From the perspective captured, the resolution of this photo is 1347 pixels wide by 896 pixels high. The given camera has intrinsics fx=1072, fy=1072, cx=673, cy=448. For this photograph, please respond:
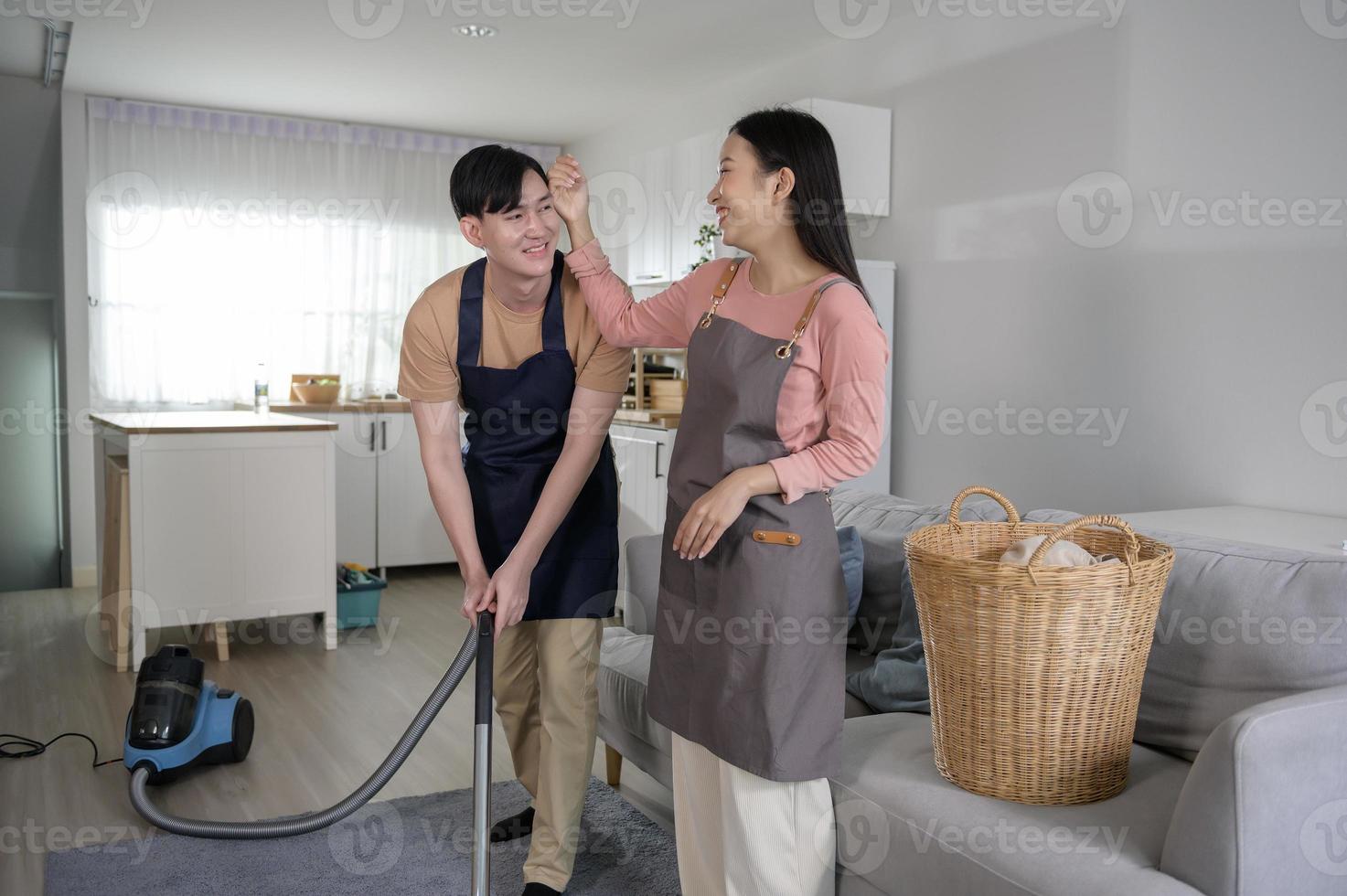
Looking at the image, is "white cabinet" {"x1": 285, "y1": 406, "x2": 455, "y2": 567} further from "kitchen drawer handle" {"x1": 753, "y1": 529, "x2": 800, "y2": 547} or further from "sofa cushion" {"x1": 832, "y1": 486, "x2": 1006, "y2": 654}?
"kitchen drawer handle" {"x1": 753, "y1": 529, "x2": 800, "y2": 547}

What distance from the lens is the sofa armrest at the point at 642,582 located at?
2646 mm

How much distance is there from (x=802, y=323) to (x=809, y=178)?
221 mm

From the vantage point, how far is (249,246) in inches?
234

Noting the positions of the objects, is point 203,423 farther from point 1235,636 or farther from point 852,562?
point 1235,636

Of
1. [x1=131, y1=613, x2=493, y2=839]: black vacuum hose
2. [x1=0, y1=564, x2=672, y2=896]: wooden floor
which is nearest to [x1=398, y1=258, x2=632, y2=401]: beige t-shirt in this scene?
[x1=131, y1=613, x2=493, y2=839]: black vacuum hose

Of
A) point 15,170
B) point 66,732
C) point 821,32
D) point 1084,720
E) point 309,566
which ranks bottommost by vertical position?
point 66,732

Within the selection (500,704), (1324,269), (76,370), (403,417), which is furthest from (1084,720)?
(76,370)

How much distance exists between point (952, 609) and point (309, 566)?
306cm

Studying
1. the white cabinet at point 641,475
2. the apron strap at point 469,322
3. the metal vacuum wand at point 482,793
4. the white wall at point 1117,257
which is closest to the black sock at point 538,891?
the metal vacuum wand at point 482,793

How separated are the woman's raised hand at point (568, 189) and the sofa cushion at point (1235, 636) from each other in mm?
1179

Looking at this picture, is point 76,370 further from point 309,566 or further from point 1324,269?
point 1324,269

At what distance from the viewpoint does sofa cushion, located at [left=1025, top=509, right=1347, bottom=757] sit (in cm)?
158

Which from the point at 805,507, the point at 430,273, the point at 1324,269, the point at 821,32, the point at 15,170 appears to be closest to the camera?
the point at 805,507

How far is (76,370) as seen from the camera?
5449 mm
